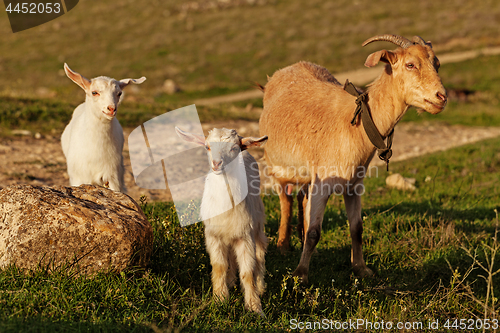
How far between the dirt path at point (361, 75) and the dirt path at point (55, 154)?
337 inches

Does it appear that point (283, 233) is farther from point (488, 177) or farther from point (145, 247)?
point (488, 177)

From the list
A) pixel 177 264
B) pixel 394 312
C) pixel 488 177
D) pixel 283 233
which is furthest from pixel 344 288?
pixel 488 177

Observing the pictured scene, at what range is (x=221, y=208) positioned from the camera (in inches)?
163

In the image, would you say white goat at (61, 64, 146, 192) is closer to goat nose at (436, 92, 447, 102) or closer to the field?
the field

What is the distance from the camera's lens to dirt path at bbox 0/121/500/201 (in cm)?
745

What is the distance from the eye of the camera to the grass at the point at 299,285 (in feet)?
12.3

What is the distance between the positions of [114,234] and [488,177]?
8237 millimetres

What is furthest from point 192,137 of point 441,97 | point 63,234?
point 441,97

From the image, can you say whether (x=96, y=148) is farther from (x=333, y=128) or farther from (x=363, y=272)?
(x=363, y=272)

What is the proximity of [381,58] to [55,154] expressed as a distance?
21.0 feet

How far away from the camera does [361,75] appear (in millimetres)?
24953

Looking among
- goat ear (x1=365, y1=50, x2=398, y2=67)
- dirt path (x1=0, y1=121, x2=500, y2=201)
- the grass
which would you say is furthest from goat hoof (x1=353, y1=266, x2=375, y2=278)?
dirt path (x1=0, y1=121, x2=500, y2=201)

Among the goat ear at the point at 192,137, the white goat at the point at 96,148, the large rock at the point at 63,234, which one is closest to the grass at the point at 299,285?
the large rock at the point at 63,234

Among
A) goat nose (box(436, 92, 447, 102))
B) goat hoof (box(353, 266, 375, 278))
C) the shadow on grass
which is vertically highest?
goat nose (box(436, 92, 447, 102))
